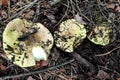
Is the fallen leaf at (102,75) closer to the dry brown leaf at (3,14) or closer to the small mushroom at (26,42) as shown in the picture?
the small mushroom at (26,42)

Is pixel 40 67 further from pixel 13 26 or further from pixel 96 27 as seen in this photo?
pixel 96 27

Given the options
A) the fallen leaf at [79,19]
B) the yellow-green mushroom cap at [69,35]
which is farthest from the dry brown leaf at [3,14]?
the fallen leaf at [79,19]

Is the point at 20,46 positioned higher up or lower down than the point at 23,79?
higher up

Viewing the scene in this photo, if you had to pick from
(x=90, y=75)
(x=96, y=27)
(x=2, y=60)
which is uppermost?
(x=96, y=27)

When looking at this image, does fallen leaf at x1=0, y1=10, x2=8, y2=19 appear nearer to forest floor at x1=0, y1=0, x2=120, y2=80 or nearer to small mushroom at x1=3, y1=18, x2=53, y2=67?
forest floor at x1=0, y1=0, x2=120, y2=80

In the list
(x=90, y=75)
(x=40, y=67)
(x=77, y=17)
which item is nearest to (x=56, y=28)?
(x=77, y=17)

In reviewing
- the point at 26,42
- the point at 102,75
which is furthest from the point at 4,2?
the point at 102,75

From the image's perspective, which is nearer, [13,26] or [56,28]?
[13,26]

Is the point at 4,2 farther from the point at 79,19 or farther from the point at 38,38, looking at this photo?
the point at 79,19
